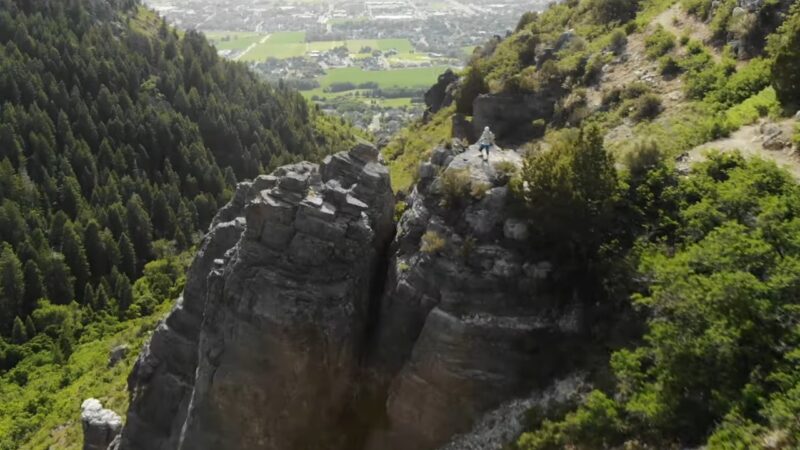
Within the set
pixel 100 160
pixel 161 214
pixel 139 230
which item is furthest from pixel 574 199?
pixel 100 160

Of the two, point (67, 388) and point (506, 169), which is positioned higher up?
point (506, 169)

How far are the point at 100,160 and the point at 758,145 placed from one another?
103 meters

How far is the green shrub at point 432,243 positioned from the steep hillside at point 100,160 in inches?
1451

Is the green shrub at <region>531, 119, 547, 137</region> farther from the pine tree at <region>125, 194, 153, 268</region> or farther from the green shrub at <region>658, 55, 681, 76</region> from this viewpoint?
the pine tree at <region>125, 194, 153, 268</region>

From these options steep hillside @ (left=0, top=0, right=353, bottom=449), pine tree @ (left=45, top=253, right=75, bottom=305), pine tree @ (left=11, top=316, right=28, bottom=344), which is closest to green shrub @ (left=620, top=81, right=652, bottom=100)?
steep hillside @ (left=0, top=0, right=353, bottom=449)

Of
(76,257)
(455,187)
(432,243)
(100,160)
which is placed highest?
(455,187)

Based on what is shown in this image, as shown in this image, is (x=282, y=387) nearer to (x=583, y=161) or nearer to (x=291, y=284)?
(x=291, y=284)

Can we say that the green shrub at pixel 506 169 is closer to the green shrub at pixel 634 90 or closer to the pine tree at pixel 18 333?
the green shrub at pixel 634 90

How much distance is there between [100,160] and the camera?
102750mm

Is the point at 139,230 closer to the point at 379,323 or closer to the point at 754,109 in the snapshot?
the point at 379,323

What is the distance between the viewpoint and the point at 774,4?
1155 inches

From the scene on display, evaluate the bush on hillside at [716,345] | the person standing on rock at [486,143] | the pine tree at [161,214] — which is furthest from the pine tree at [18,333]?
the bush on hillside at [716,345]

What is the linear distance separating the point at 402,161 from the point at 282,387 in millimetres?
27926

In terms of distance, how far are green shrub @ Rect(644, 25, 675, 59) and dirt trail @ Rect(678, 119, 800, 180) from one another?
35.5 ft
